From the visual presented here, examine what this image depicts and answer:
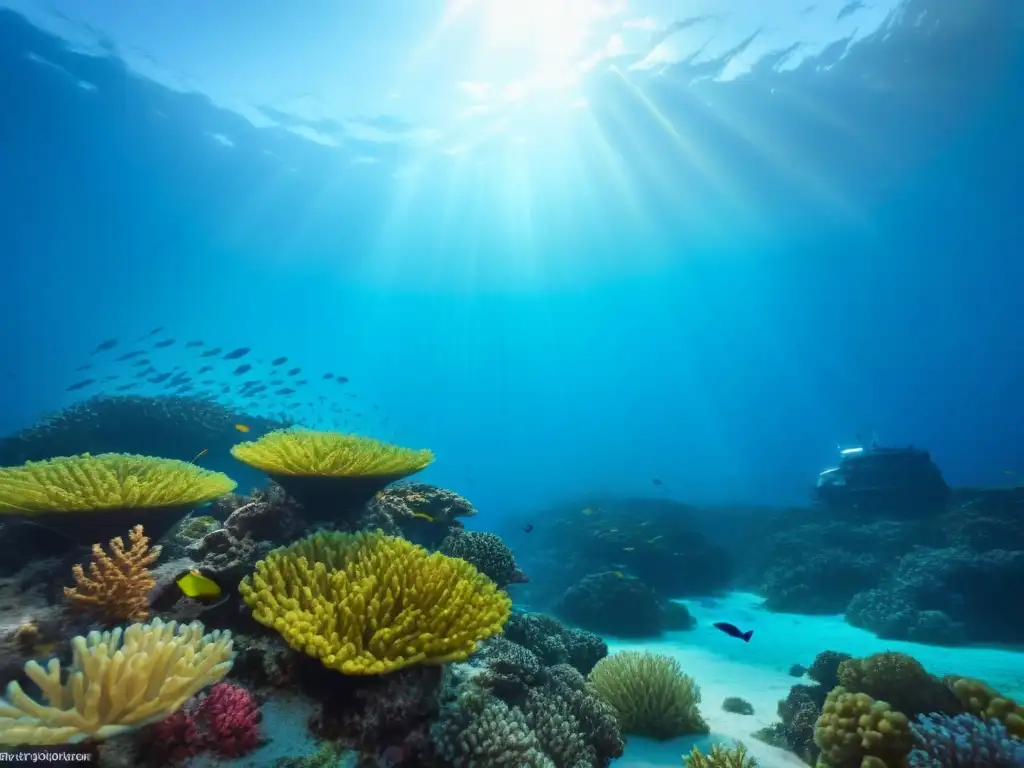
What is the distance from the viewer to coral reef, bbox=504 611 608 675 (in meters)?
6.29

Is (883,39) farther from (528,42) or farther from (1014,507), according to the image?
(1014,507)

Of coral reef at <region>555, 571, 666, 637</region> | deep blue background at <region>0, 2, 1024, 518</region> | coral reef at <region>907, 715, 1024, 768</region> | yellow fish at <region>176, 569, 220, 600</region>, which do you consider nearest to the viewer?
coral reef at <region>907, 715, 1024, 768</region>

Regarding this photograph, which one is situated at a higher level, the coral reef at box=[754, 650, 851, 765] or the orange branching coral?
the coral reef at box=[754, 650, 851, 765]

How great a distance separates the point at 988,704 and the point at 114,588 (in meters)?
7.28

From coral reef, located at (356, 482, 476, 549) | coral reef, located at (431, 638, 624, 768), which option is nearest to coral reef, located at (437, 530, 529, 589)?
coral reef, located at (356, 482, 476, 549)

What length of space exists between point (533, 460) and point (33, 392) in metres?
123

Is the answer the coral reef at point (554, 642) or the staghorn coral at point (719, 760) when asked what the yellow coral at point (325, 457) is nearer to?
the coral reef at point (554, 642)

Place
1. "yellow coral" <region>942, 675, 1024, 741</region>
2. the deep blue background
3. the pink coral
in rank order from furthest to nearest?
the deep blue background → "yellow coral" <region>942, 675, 1024, 741</region> → the pink coral

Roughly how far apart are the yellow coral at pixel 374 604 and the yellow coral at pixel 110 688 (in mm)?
501

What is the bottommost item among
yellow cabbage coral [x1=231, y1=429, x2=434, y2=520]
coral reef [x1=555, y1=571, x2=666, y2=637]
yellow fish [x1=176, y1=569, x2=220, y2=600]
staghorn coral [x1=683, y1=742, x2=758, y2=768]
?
staghorn coral [x1=683, y1=742, x2=758, y2=768]

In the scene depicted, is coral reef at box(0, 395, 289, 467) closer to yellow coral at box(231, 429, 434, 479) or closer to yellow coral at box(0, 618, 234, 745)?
yellow coral at box(231, 429, 434, 479)

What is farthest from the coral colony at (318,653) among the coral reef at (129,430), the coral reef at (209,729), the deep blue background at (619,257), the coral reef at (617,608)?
the deep blue background at (619,257)

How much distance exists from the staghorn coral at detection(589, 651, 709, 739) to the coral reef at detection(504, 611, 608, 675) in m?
0.64

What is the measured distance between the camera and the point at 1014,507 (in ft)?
54.3
